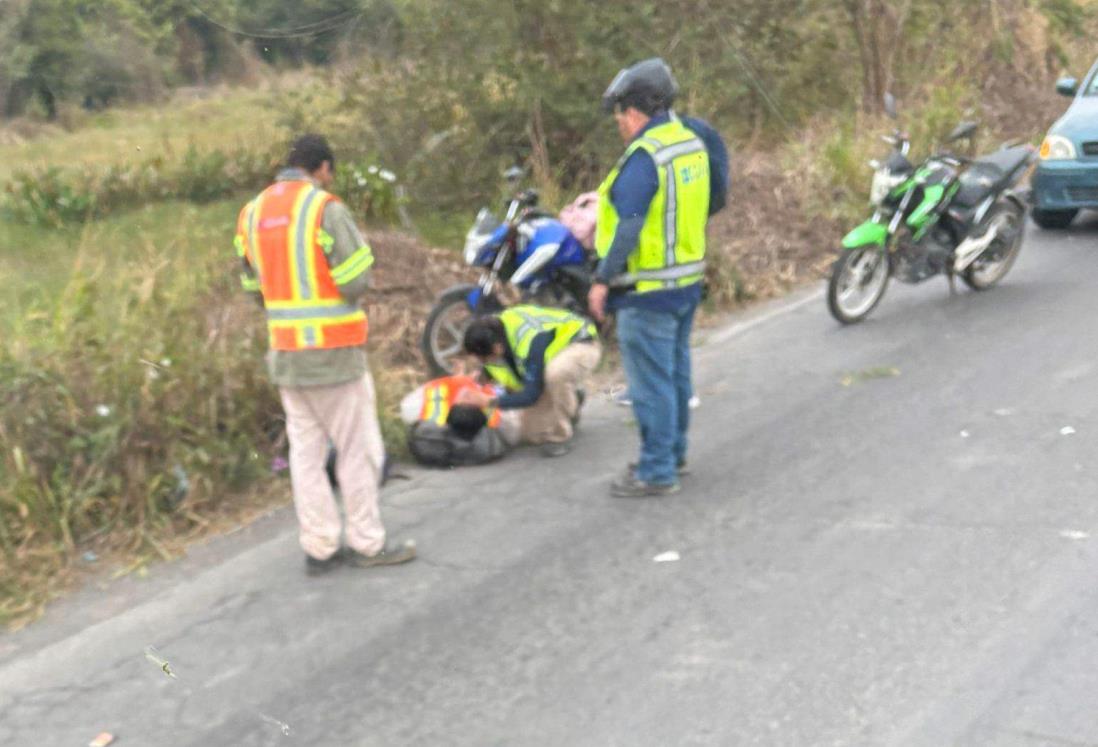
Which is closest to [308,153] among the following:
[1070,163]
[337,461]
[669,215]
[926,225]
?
[337,461]

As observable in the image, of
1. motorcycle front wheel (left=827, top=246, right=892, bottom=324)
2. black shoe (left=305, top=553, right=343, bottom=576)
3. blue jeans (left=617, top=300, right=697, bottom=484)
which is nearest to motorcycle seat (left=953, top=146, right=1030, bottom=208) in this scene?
motorcycle front wheel (left=827, top=246, right=892, bottom=324)

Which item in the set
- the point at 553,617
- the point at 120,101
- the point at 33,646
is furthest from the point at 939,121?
the point at 33,646

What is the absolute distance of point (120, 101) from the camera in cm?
1077

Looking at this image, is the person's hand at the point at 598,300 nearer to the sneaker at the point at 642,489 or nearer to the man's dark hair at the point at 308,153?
the sneaker at the point at 642,489

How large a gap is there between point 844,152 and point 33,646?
907cm

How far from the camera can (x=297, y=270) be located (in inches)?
208

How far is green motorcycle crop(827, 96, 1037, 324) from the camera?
9.15m

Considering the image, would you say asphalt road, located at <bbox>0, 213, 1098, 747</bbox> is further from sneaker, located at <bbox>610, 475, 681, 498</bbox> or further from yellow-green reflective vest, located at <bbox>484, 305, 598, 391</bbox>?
yellow-green reflective vest, located at <bbox>484, 305, 598, 391</bbox>

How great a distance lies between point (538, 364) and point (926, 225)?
12.6 feet

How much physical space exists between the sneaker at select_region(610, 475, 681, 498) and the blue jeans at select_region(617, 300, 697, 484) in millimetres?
22

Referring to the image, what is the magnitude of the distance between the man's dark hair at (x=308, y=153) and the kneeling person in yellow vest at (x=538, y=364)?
5.46 feet

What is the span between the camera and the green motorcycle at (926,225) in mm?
9148

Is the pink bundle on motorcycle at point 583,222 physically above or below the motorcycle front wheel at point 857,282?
above

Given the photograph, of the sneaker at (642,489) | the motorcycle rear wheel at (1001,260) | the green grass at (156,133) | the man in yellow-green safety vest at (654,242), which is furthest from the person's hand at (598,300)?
the green grass at (156,133)
